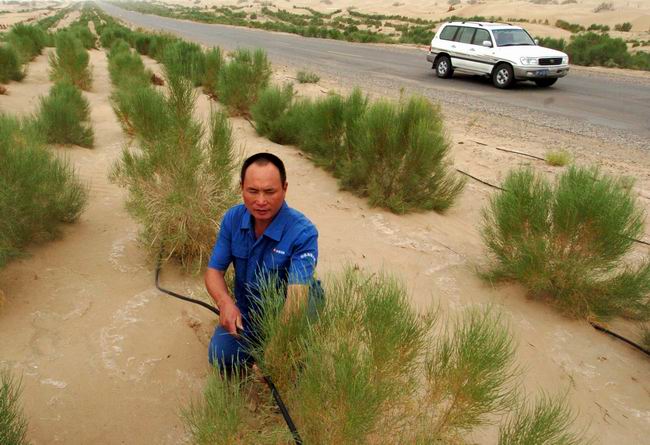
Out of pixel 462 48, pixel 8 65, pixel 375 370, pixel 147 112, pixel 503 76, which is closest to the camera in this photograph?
pixel 375 370

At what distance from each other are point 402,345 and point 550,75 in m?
14.1

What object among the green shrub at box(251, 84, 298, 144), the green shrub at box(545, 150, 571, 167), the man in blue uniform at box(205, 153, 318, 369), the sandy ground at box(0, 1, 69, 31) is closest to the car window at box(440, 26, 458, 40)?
the green shrub at box(251, 84, 298, 144)

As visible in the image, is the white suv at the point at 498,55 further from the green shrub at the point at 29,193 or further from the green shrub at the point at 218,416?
the green shrub at the point at 218,416

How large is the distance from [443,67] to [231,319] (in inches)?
603

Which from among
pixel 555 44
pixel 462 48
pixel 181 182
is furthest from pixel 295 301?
pixel 555 44

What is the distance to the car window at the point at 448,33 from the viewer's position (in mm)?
15980

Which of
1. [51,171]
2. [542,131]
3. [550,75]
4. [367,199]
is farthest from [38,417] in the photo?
[550,75]

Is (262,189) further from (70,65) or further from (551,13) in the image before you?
(551,13)

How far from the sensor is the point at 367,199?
255 inches

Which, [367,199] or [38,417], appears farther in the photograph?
[367,199]

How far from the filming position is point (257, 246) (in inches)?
114

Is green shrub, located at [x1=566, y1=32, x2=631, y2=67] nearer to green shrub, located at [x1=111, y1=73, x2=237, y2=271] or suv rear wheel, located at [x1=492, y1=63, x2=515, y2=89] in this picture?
suv rear wheel, located at [x1=492, y1=63, x2=515, y2=89]

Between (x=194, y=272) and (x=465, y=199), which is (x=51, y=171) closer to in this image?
(x=194, y=272)

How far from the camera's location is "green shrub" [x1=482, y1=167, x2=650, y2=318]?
416cm
